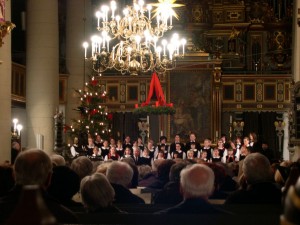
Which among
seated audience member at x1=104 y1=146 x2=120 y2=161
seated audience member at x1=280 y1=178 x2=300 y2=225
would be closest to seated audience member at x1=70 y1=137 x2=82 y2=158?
seated audience member at x1=104 y1=146 x2=120 y2=161

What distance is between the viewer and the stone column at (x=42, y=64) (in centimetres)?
2727

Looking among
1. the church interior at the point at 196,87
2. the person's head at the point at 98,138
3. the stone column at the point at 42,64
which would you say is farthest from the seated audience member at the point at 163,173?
the church interior at the point at 196,87

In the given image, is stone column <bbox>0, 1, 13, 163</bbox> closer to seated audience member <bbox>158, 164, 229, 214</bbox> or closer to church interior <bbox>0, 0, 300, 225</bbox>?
church interior <bbox>0, 0, 300, 225</bbox>

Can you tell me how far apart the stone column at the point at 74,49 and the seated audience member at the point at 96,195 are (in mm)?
26865

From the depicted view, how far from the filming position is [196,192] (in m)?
4.95

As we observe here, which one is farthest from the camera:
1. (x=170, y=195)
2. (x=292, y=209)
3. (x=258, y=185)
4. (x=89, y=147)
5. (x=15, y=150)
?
(x=89, y=147)

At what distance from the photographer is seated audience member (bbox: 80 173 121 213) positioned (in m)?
5.10

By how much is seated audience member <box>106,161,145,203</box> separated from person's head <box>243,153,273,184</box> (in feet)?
3.92

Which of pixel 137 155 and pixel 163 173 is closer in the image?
pixel 163 173

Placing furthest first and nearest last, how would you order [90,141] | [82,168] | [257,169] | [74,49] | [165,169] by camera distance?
1. [74,49]
2. [90,141]
3. [165,169]
4. [82,168]
5. [257,169]

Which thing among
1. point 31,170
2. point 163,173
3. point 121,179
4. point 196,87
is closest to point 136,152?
point 196,87

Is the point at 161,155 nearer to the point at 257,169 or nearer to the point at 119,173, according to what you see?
the point at 119,173

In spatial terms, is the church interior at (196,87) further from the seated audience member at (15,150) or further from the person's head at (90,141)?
the seated audience member at (15,150)

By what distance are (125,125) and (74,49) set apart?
14.8 ft
